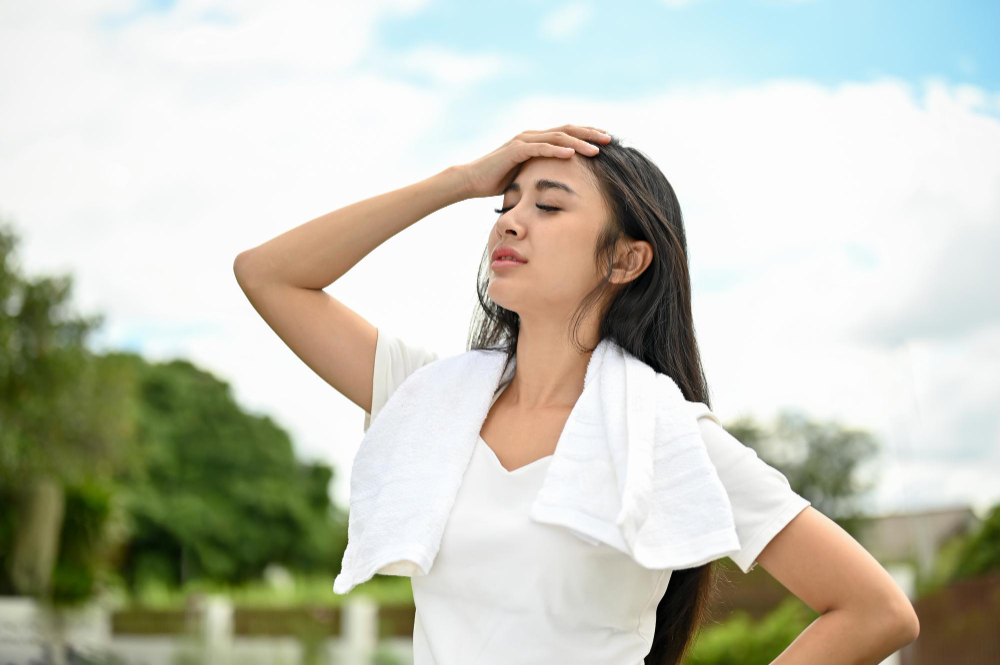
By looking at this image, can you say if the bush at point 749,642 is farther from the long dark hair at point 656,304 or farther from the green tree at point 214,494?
the green tree at point 214,494

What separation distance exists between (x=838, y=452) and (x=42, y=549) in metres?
13.0

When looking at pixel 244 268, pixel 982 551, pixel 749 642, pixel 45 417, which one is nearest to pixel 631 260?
pixel 244 268

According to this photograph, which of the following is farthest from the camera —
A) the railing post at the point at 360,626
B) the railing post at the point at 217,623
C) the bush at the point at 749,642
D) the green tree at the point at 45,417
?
the green tree at the point at 45,417

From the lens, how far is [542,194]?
1.62 m

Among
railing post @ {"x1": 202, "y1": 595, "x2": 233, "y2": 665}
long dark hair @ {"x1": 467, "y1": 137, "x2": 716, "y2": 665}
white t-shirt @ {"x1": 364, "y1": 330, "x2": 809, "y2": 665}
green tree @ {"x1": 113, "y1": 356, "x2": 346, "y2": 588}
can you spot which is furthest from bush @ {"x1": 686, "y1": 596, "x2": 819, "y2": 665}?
green tree @ {"x1": 113, "y1": 356, "x2": 346, "y2": 588}

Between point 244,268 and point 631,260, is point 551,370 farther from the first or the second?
point 244,268

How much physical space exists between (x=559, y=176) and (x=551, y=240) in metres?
0.12

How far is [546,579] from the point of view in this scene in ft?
4.59

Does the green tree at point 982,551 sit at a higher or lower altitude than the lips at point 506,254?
lower

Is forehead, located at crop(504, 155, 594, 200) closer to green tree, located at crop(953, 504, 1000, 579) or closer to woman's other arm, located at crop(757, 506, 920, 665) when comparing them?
woman's other arm, located at crop(757, 506, 920, 665)

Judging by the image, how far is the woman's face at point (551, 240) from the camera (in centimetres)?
159

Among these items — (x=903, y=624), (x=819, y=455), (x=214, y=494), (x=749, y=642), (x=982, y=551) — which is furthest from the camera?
(x=214, y=494)

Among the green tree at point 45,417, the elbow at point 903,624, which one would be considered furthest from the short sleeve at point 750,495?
the green tree at point 45,417

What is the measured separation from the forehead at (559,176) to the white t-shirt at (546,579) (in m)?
0.41
